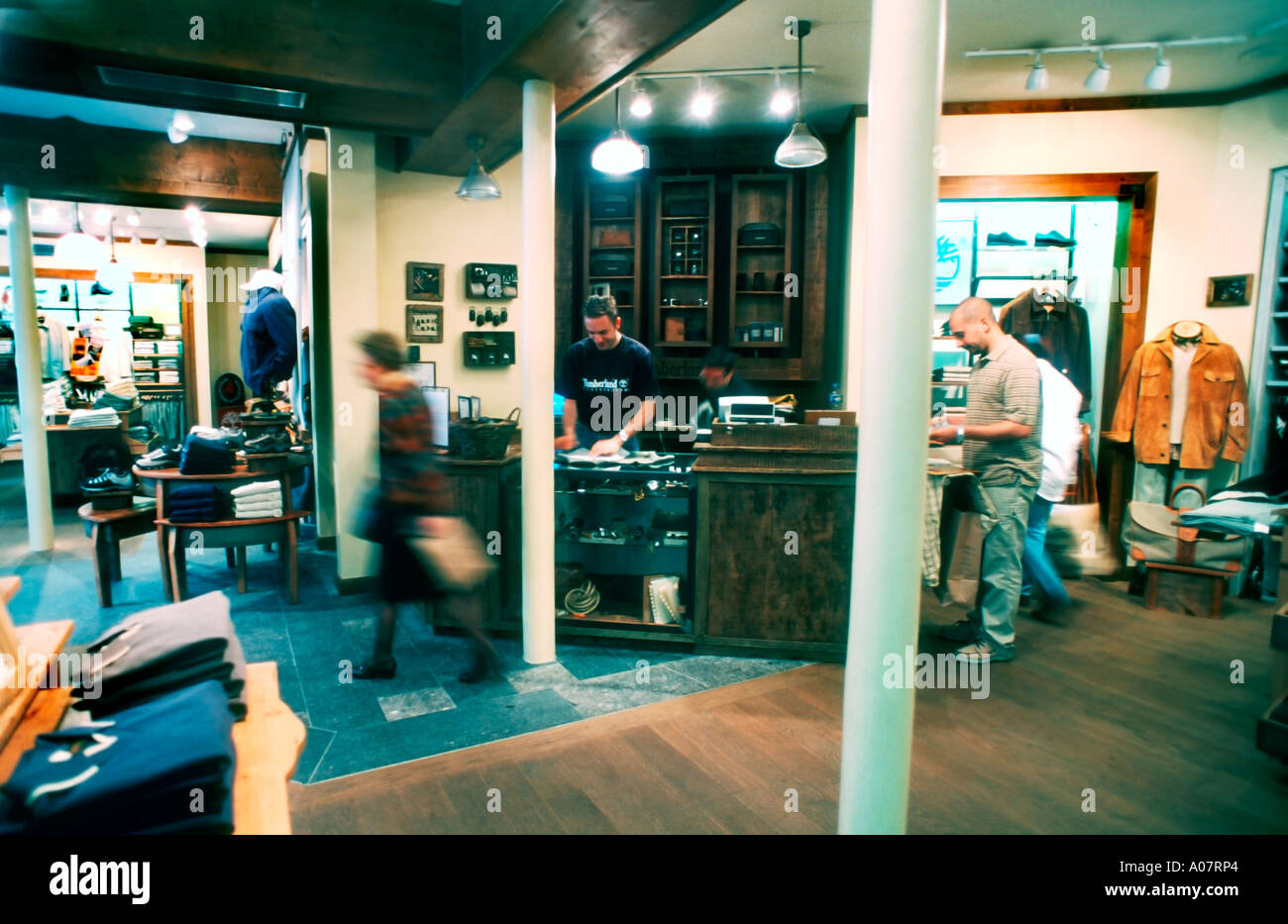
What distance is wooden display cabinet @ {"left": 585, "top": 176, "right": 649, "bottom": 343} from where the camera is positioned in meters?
6.54

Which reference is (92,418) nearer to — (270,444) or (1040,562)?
(270,444)

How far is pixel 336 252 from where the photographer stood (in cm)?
484

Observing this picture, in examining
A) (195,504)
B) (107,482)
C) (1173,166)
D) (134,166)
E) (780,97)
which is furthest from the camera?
(134,166)

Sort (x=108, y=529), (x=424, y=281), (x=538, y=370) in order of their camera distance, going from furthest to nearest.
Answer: (x=424, y=281), (x=108, y=529), (x=538, y=370)

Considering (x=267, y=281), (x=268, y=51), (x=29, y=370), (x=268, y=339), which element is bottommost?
(x=29, y=370)

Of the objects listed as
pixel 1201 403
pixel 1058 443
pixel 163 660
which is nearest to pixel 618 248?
pixel 1058 443

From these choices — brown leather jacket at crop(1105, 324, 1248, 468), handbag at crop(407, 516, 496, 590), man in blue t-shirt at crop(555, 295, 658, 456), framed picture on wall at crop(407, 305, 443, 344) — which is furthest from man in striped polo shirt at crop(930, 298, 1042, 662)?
framed picture on wall at crop(407, 305, 443, 344)

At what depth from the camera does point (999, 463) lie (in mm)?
3848

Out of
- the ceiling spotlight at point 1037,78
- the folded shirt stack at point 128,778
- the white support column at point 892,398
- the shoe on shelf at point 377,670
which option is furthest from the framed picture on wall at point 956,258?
the folded shirt stack at point 128,778

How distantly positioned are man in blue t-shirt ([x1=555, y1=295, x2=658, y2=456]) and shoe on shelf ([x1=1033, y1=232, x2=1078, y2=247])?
139 inches

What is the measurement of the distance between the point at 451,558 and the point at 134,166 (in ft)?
16.5

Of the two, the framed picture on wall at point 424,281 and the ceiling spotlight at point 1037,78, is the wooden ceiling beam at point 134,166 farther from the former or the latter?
the ceiling spotlight at point 1037,78
